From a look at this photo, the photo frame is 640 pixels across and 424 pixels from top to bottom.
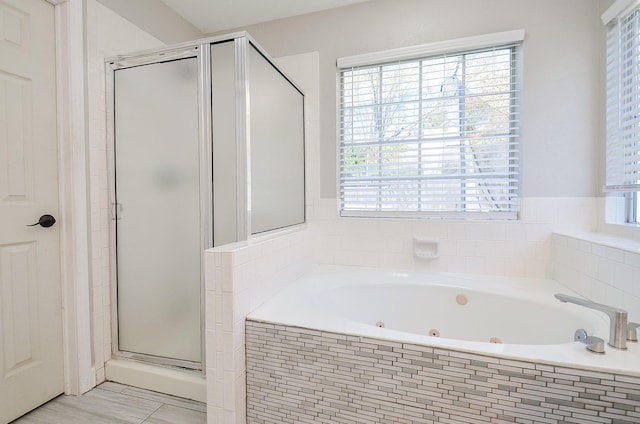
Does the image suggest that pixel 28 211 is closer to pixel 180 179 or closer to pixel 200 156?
pixel 180 179

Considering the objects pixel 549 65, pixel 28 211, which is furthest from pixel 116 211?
pixel 549 65

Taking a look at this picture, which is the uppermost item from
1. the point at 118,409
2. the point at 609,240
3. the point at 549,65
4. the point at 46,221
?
the point at 549,65

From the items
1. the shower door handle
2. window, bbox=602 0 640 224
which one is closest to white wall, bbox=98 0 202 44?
the shower door handle

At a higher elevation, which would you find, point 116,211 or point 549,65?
point 549,65

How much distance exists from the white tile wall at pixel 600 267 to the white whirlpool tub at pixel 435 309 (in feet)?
0.32

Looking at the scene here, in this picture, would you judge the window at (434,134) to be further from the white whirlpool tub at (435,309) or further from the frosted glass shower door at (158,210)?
the frosted glass shower door at (158,210)

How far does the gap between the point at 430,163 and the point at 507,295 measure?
0.95 meters

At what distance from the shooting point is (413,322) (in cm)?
184

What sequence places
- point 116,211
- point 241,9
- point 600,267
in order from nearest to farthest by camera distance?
point 600,267 → point 116,211 → point 241,9

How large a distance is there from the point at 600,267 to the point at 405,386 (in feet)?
3.71

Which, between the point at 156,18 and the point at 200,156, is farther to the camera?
the point at 156,18

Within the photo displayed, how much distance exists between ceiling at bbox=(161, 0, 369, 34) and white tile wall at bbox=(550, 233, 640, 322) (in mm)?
2093

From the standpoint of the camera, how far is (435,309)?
1.82 m

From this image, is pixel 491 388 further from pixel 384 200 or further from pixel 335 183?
pixel 335 183
